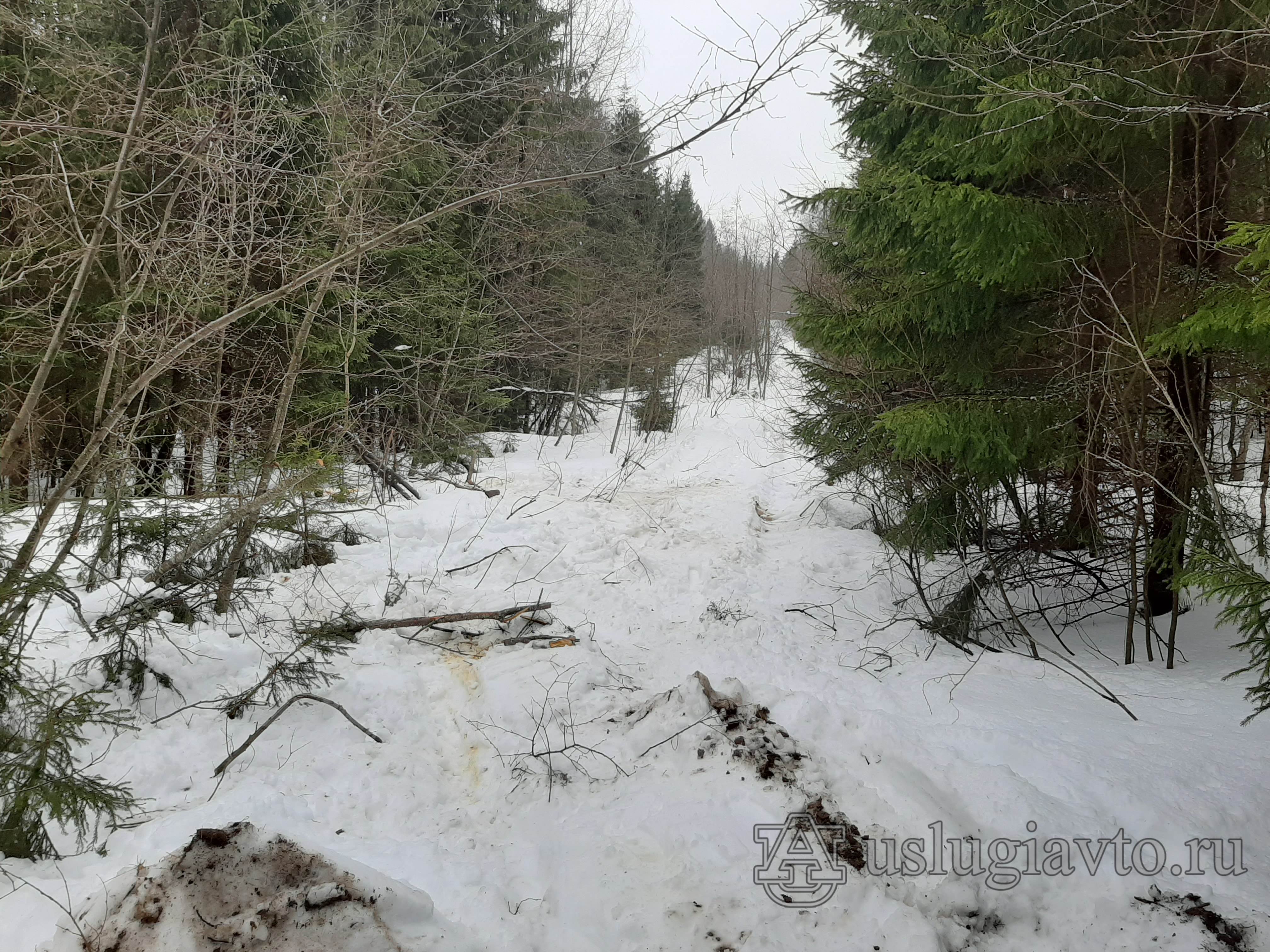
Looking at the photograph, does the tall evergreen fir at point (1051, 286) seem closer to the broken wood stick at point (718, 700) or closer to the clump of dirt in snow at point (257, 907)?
the broken wood stick at point (718, 700)

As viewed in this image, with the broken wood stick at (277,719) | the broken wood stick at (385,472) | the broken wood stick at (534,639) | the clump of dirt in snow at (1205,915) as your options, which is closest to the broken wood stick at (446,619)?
the broken wood stick at (534,639)

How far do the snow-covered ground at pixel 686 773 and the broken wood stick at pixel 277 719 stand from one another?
0.06m

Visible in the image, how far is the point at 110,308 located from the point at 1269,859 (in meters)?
9.54

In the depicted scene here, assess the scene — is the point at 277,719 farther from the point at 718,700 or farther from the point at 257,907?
the point at 718,700

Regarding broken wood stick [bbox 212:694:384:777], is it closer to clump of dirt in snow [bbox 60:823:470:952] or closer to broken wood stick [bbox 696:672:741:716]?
clump of dirt in snow [bbox 60:823:470:952]

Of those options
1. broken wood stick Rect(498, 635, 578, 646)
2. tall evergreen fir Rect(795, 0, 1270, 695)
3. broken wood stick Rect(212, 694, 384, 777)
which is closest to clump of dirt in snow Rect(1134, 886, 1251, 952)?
tall evergreen fir Rect(795, 0, 1270, 695)

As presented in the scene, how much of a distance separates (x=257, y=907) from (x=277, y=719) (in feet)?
5.99

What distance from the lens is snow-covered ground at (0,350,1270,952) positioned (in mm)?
2639

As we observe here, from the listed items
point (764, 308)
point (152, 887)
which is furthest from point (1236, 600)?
point (764, 308)

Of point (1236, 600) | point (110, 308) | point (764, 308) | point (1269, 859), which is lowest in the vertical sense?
point (1269, 859)

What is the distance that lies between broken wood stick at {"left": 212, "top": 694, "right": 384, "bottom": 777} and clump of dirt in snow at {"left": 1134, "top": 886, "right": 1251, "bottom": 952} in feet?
12.7

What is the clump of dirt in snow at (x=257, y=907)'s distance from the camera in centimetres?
224

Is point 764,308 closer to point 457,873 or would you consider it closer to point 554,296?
point 554,296

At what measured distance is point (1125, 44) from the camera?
15.0 ft
